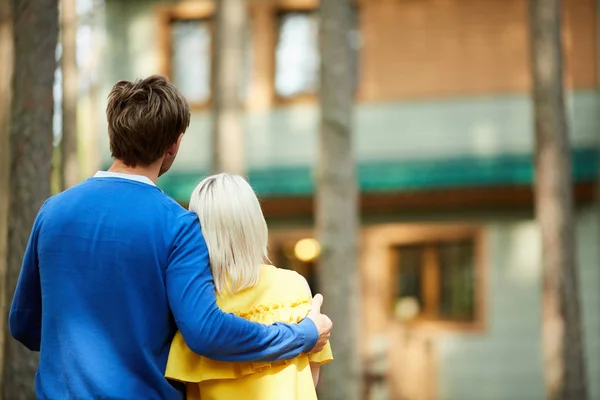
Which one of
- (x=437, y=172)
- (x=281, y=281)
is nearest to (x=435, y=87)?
(x=437, y=172)

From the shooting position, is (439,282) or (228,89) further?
(439,282)

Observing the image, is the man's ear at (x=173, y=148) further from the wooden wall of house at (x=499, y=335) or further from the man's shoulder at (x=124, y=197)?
the wooden wall of house at (x=499, y=335)

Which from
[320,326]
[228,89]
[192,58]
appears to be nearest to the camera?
[320,326]

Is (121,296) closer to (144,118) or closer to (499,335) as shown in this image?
(144,118)

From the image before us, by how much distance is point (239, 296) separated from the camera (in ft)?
10.6

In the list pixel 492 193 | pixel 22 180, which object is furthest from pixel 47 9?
pixel 492 193

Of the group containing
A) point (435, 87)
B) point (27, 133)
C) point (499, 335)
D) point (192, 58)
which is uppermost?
point (192, 58)

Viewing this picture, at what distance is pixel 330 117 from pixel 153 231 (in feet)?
25.1

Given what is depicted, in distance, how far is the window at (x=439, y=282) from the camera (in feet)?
54.1

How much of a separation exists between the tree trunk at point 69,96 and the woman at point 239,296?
961 cm

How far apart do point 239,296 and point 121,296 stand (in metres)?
0.37

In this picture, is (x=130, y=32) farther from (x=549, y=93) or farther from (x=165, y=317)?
(x=165, y=317)

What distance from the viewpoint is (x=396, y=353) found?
53.2 ft

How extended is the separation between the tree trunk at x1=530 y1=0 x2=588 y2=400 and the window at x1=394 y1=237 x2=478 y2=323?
482 cm
